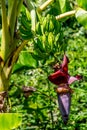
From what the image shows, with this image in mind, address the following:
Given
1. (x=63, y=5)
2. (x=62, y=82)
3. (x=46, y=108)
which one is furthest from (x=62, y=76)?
(x=46, y=108)

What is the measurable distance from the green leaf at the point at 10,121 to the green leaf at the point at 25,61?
37 cm

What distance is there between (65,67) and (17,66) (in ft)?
0.94

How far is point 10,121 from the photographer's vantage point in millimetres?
715

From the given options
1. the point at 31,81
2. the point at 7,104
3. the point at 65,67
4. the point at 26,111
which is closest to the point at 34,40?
the point at 65,67

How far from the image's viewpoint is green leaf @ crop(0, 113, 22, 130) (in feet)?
2.32

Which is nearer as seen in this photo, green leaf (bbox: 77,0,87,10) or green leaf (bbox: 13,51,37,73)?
green leaf (bbox: 77,0,87,10)

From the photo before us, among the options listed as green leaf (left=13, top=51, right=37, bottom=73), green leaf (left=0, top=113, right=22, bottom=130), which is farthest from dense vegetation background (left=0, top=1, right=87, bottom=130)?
green leaf (left=0, top=113, right=22, bottom=130)

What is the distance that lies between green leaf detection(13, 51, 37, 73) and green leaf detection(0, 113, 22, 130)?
0.37m

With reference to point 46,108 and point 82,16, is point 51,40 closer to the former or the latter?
point 82,16

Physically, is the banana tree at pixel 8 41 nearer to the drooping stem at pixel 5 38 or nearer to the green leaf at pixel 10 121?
the drooping stem at pixel 5 38

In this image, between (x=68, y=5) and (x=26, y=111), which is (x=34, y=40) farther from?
(x=26, y=111)

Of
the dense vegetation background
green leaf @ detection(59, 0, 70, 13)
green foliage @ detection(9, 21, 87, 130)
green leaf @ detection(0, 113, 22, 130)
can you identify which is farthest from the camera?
green foliage @ detection(9, 21, 87, 130)

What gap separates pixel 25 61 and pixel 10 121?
1.34 feet

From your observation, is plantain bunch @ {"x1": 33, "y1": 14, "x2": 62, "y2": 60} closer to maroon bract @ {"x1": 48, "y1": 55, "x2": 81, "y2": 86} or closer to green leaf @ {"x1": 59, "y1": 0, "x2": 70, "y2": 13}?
maroon bract @ {"x1": 48, "y1": 55, "x2": 81, "y2": 86}
